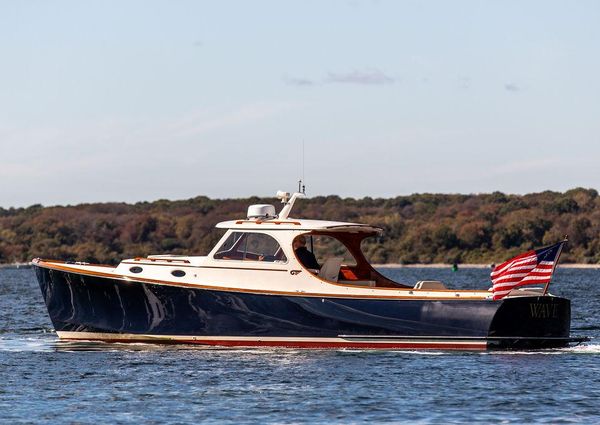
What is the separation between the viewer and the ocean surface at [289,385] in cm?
2609

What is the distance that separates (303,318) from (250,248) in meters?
2.20

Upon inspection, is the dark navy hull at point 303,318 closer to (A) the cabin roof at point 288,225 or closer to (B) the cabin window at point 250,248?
(B) the cabin window at point 250,248

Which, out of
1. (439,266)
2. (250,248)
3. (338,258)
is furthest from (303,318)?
(439,266)

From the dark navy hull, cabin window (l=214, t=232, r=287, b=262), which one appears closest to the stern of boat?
the dark navy hull

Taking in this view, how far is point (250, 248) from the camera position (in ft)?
114

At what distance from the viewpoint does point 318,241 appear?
36.3m

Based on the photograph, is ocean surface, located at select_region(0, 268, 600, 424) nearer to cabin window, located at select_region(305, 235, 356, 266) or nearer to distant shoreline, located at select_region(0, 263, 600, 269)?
cabin window, located at select_region(305, 235, 356, 266)

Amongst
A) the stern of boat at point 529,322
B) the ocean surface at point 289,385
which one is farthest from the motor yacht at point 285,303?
the ocean surface at point 289,385

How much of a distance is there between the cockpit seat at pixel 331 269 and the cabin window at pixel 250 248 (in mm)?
1020

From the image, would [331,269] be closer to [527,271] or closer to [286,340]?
[286,340]

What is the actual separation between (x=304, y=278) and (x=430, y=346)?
11.0ft

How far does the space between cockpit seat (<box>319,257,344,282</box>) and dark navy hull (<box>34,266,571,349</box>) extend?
1139 millimetres

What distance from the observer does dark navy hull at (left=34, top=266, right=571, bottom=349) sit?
33.2 m

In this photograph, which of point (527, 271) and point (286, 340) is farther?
point (286, 340)
